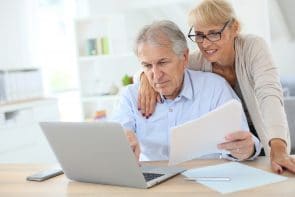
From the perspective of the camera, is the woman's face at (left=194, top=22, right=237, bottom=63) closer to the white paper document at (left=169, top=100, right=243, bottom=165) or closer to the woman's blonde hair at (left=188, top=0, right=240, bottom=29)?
the woman's blonde hair at (left=188, top=0, right=240, bottom=29)

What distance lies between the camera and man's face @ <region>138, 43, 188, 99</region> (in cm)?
167

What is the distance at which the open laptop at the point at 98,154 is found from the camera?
1198mm

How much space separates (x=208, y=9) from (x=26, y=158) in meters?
2.70

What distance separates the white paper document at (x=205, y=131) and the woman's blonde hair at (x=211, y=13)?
590 mm

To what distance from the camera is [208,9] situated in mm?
1766

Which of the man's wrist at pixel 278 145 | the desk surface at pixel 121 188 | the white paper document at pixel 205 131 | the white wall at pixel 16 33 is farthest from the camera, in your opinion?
the white wall at pixel 16 33

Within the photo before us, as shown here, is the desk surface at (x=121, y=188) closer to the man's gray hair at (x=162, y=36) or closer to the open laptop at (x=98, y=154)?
the open laptop at (x=98, y=154)

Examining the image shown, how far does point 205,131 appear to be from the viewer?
1322 mm


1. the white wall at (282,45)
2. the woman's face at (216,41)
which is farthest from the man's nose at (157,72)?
the white wall at (282,45)

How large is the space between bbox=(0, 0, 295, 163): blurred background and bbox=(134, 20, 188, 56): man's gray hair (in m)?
1.84

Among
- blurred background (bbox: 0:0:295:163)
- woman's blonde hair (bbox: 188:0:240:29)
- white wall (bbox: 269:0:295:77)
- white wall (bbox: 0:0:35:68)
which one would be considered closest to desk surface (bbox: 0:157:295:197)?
woman's blonde hair (bbox: 188:0:240:29)

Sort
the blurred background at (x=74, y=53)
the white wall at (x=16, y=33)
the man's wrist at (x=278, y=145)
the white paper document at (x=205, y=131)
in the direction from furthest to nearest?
1. the white wall at (x=16, y=33)
2. the blurred background at (x=74, y=53)
3. the man's wrist at (x=278, y=145)
4. the white paper document at (x=205, y=131)

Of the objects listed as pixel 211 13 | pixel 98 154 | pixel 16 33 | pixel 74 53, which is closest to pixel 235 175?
pixel 98 154

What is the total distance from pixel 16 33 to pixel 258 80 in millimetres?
3461
